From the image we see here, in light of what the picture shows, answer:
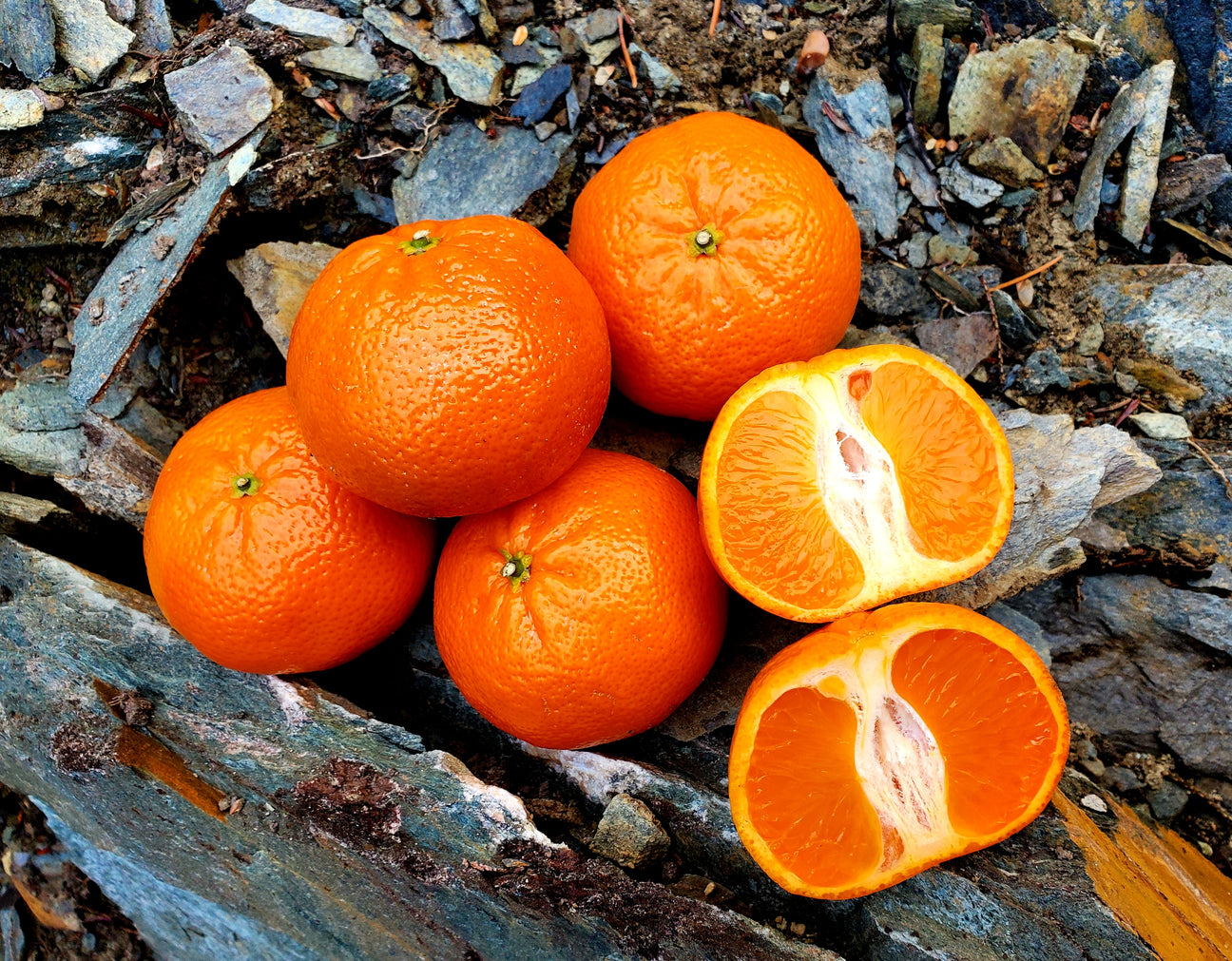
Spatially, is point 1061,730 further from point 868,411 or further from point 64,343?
point 64,343

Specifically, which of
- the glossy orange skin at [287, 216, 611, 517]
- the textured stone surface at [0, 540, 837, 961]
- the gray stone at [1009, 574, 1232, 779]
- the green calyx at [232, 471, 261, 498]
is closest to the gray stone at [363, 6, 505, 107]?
the glossy orange skin at [287, 216, 611, 517]

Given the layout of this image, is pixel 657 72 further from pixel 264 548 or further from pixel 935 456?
pixel 264 548

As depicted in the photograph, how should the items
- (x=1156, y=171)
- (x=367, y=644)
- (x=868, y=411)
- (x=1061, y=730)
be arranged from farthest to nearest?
(x=1156, y=171), (x=367, y=644), (x=868, y=411), (x=1061, y=730)

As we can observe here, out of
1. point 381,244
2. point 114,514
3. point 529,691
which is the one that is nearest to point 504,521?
point 529,691

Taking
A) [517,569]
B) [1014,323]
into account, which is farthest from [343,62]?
[1014,323]

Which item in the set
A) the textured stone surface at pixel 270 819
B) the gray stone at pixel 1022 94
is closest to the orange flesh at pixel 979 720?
the textured stone surface at pixel 270 819

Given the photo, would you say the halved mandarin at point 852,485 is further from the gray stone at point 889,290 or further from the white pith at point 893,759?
the gray stone at point 889,290

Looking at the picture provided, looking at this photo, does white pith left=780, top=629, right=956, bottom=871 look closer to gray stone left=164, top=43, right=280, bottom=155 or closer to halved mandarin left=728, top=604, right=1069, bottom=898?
halved mandarin left=728, top=604, right=1069, bottom=898

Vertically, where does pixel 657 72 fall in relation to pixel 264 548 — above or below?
above
